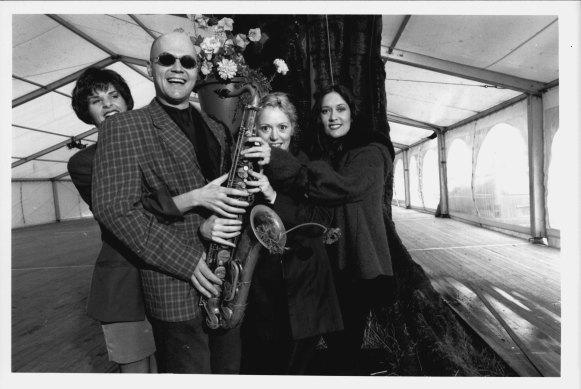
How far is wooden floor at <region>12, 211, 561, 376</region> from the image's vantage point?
9.17ft

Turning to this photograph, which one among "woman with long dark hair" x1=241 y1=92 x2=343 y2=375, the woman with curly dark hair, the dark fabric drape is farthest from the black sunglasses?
the dark fabric drape

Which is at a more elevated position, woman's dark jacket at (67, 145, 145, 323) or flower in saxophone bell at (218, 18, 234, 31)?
flower in saxophone bell at (218, 18, 234, 31)

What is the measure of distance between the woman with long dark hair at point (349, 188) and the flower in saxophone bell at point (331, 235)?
41mm

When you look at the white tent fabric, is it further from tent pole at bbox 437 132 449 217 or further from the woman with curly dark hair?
the woman with curly dark hair

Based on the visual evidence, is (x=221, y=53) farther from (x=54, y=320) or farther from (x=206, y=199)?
(x=54, y=320)

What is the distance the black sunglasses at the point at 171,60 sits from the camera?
141cm

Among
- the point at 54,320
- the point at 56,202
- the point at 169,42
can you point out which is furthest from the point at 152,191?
the point at 56,202

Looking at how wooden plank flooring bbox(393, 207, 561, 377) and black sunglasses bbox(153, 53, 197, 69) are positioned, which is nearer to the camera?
black sunglasses bbox(153, 53, 197, 69)

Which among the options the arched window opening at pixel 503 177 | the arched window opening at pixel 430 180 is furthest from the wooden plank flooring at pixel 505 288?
the arched window opening at pixel 430 180

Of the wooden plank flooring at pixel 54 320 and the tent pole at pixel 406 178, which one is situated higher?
the tent pole at pixel 406 178

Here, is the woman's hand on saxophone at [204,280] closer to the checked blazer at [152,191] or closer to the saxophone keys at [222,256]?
the checked blazer at [152,191]

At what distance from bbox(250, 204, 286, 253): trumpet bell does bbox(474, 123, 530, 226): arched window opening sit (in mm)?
7680

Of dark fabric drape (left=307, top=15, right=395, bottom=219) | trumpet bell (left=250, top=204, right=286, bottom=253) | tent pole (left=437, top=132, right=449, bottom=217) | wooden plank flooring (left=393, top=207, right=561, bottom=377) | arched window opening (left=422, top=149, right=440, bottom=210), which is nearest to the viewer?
trumpet bell (left=250, top=204, right=286, bottom=253)

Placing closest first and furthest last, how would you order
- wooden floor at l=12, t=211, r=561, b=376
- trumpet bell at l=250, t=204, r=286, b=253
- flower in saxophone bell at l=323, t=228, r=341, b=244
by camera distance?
trumpet bell at l=250, t=204, r=286, b=253, flower in saxophone bell at l=323, t=228, r=341, b=244, wooden floor at l=12, t=211, r=561, b=376
